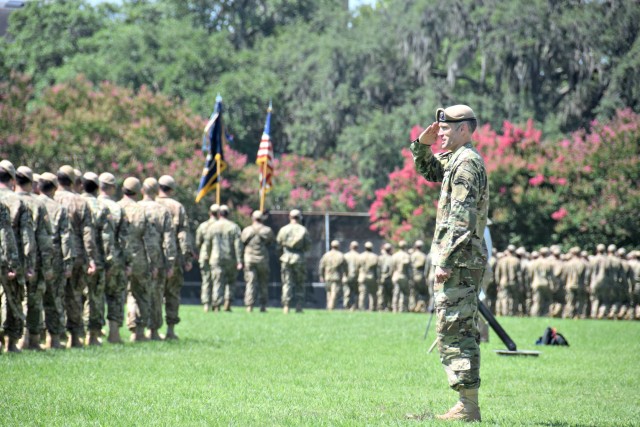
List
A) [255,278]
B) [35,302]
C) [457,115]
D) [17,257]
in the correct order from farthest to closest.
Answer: [255,278] → [35,302] → [17,257] → [457,115]

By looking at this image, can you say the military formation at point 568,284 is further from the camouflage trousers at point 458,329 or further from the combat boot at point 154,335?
the camouflage trousers at point 458,329

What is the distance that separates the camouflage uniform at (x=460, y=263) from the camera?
29.8 ft

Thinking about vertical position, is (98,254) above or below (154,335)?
above

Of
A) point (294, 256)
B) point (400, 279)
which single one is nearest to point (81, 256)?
point (294, 256)

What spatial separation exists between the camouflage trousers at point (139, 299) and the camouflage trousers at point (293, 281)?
521 inches

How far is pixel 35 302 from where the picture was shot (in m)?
14.5

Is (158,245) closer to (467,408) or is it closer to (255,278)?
(467,408)

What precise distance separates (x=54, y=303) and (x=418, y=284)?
2292cm

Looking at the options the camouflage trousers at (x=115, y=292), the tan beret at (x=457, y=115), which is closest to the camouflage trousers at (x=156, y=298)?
the camouflage trousers at (x=115, y=292)

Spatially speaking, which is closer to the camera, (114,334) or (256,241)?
(114,334)

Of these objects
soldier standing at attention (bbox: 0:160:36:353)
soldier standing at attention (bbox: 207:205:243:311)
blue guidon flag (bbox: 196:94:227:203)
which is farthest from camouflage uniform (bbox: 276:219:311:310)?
soldier standing at attention (bbox: 0:160:36:353)

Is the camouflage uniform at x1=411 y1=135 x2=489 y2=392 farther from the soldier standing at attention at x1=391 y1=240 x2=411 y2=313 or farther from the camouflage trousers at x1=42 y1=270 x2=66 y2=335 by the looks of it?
the soldier standing at attention at x1=391 y1=240 x2=411 y2=313

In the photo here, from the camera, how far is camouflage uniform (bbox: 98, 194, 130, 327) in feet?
52.4

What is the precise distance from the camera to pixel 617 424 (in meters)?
9.42
